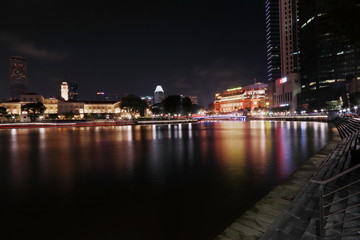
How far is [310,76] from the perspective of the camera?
13775 centimetres

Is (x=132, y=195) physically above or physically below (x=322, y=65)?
below

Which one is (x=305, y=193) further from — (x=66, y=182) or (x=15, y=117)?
(x=15, y=117)

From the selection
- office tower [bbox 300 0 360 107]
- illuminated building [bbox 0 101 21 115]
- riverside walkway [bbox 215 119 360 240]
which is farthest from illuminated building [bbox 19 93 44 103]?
riverside walkway [bbox 215 119 360 240]

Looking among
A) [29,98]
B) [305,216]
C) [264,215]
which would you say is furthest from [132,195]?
[29,98]

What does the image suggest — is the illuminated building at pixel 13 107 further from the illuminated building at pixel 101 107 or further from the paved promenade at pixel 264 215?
the paved promenade at pixel 264 215

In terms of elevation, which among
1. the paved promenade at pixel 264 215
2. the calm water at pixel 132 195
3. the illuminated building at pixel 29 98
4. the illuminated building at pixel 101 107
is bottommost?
the calm water at pixel 132 195

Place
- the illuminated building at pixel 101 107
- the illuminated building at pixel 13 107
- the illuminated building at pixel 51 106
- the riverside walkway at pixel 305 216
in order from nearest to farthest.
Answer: the riverside walkway at pixel 305 216 < the illuminated building at pixel 13 107 < the illuminated building at pixel 51 106 < the illuminated building at pixel 101 107

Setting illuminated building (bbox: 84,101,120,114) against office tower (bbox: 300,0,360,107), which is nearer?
office tower (bbox: 300,0,360,107)

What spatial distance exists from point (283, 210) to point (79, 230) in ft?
18.9

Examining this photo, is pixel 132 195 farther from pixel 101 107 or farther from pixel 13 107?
pixel 101 107

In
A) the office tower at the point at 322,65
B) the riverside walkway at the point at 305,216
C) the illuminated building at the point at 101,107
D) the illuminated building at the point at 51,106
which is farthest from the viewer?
the illuminated building at the point at 101,107

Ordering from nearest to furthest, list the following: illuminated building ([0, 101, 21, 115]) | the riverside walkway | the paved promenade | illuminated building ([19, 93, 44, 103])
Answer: the riverside walkway < the paved promenade < illuminated building ([0, 101, 21, 115]) < illuminated building ([19, 93, 44, 103])

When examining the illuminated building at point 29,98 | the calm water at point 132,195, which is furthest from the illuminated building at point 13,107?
the calm water at point 132,195

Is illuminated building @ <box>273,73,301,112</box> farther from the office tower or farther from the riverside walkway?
the riverside walkway
